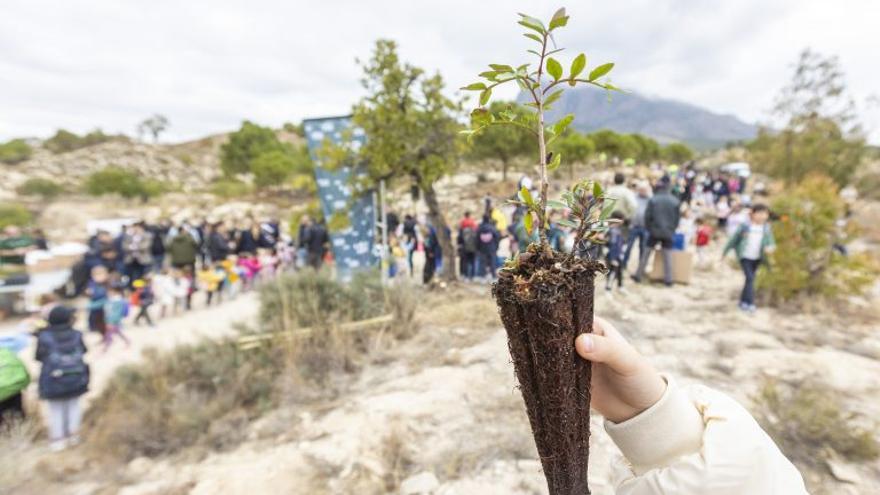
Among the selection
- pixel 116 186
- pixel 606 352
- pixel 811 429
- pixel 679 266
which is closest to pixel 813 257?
pixel 679 266

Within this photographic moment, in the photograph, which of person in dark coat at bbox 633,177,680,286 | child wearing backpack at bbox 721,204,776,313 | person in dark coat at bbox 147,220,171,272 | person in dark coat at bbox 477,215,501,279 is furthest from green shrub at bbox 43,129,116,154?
child wearing backpack at bbox 721,204,776,313

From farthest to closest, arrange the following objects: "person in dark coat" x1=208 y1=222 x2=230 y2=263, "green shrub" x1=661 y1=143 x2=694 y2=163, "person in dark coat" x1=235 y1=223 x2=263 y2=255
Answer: "green shrub" x1=661 y1=143 x2=694 y2=163 < "person in dark coat" x1=235 y1=223 x2=263 y2=255 < "person in dark coat" x1=208 y1=222 x2=230 y2=263

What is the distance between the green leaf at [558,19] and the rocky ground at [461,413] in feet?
5.48

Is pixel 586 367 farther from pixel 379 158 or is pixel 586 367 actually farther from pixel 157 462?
pixel 379 158

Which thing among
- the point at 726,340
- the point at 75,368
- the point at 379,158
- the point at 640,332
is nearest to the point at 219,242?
the point at 379,158

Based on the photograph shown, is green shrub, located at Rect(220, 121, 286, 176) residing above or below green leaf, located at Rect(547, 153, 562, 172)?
above

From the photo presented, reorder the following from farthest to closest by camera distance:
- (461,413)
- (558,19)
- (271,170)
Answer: (271,170) < (461,413) < (558,19)

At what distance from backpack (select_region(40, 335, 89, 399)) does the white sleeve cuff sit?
5.54 meters

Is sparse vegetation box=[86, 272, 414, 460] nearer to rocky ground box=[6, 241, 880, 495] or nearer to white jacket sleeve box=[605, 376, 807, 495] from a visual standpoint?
rocky ground box=[6, 241, 880, 495]

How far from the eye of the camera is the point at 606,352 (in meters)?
1.09

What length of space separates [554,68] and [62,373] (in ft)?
18.6

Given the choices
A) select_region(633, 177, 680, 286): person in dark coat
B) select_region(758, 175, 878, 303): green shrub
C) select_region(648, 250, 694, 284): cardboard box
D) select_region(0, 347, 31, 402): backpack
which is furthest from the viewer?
select_region(648, 250, 694, 284): cardboard box

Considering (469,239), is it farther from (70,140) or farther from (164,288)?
(70,140)

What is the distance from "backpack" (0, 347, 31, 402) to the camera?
415cm
